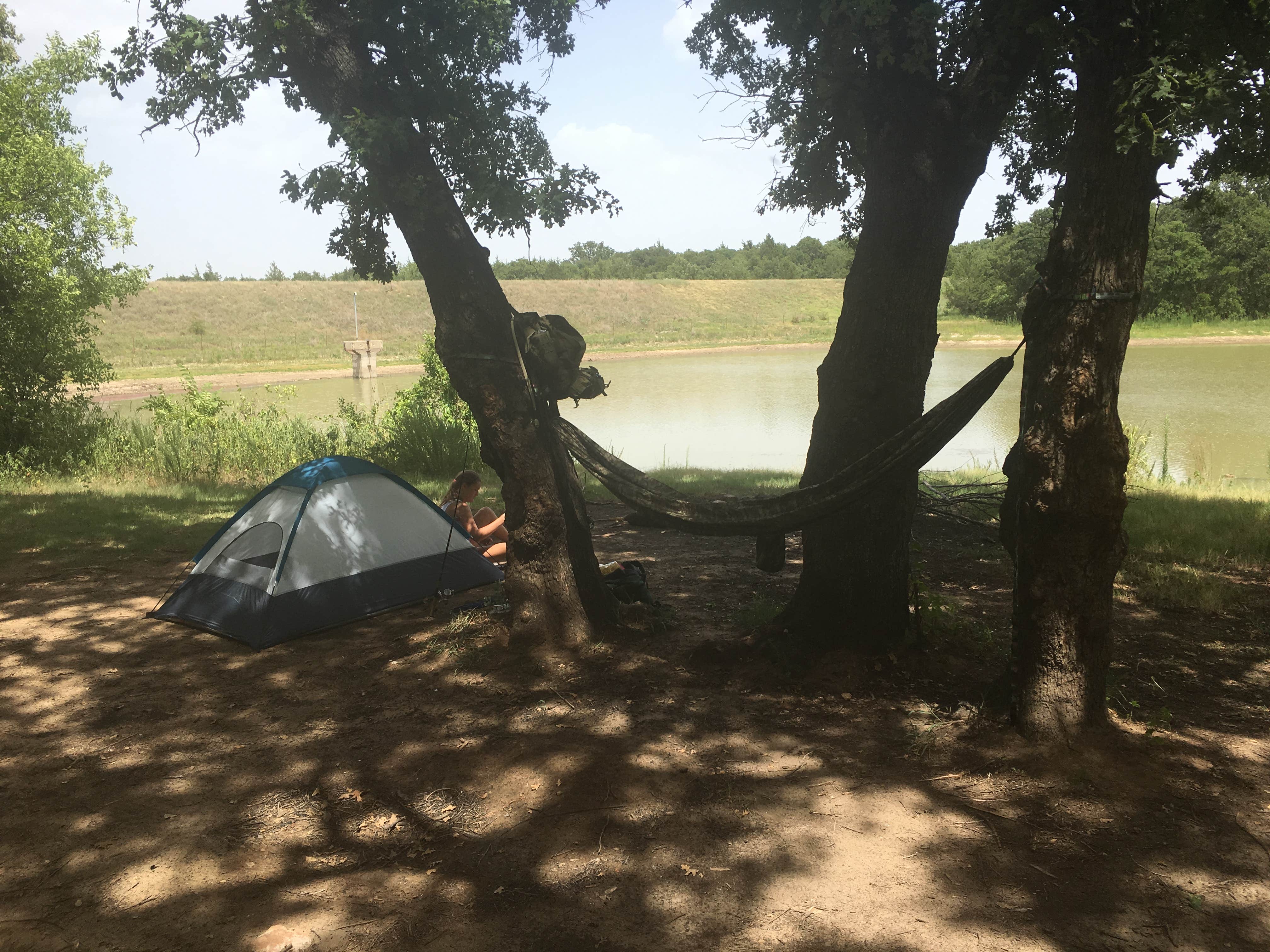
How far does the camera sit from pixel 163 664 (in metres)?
4.78

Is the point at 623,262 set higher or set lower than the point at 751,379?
higher

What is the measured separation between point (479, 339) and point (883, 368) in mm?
2103

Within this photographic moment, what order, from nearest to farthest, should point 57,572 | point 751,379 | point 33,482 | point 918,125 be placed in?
point 918,125 < point 57,572 < point 33,482 < point 751,379

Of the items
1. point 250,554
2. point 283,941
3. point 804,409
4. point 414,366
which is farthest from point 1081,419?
point 414,366

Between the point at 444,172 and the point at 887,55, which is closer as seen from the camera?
the point at 887,55

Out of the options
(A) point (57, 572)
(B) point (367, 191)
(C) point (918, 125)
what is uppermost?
(C) point (918, 125)

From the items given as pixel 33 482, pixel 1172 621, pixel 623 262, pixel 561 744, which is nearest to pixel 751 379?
pixel 33 482

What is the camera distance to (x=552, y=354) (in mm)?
4730

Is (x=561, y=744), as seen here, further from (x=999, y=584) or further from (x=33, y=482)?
(x=33, y=482)

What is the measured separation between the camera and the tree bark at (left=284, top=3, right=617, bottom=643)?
4.58m

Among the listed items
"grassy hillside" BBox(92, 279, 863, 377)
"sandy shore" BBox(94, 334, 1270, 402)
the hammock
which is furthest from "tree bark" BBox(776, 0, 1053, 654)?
"grassy hillside" BBox(92, 279, 863, 377)

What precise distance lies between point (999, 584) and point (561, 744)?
3.61m

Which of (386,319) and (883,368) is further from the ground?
(386,319)

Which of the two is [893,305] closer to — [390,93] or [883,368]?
[883,368]
